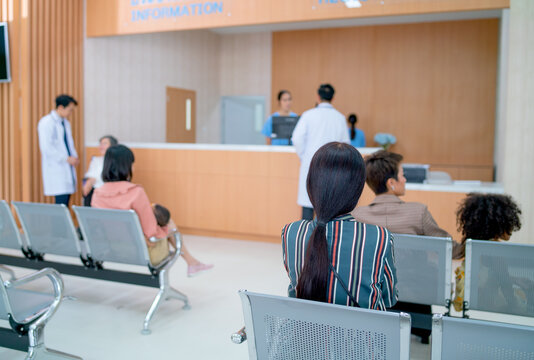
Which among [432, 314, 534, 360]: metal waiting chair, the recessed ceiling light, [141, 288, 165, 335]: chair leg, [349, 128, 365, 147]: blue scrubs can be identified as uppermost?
the recessed ceiling light

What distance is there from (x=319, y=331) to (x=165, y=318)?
7.40 ft

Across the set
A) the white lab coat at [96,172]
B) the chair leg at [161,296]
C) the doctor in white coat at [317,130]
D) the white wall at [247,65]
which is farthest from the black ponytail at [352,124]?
the chair leg at [161,296]

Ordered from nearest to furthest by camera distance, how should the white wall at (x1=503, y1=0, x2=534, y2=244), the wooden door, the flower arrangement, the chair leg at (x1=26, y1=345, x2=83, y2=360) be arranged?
the chair leg at (x1=26, y1=345, x2=83, y2=360), the white wall at (x1=503, y1=0, x2=534, y2=244), the flower arrangement, the wooden door

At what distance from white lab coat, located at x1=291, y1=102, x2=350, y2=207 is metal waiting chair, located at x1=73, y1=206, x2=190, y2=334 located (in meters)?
1.79

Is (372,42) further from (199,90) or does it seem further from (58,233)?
(58,233)

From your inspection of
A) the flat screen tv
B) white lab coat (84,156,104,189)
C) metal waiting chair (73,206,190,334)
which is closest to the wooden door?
the flat screen tv

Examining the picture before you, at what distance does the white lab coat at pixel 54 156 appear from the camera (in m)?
5.54

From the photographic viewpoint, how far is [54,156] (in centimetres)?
558

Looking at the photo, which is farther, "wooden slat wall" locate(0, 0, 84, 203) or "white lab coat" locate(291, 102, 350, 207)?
"wooden slat wall" locate(0, 0, 84, 203)

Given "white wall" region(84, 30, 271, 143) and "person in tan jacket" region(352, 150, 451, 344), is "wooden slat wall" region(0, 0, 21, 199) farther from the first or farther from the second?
"person in tan jacket" region(352, 150, 451, 344)

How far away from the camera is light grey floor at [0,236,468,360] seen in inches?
117

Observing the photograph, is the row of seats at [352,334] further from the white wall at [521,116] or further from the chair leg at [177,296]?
the white wall at [521,116]

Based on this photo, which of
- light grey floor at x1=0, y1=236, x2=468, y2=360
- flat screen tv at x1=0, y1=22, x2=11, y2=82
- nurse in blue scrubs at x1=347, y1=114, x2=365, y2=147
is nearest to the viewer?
light grey floor at x1=0, y1=236, x2=468, y2=360

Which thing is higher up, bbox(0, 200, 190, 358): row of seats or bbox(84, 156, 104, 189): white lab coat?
bbox(84, 156, 104, 189): white lab coat
